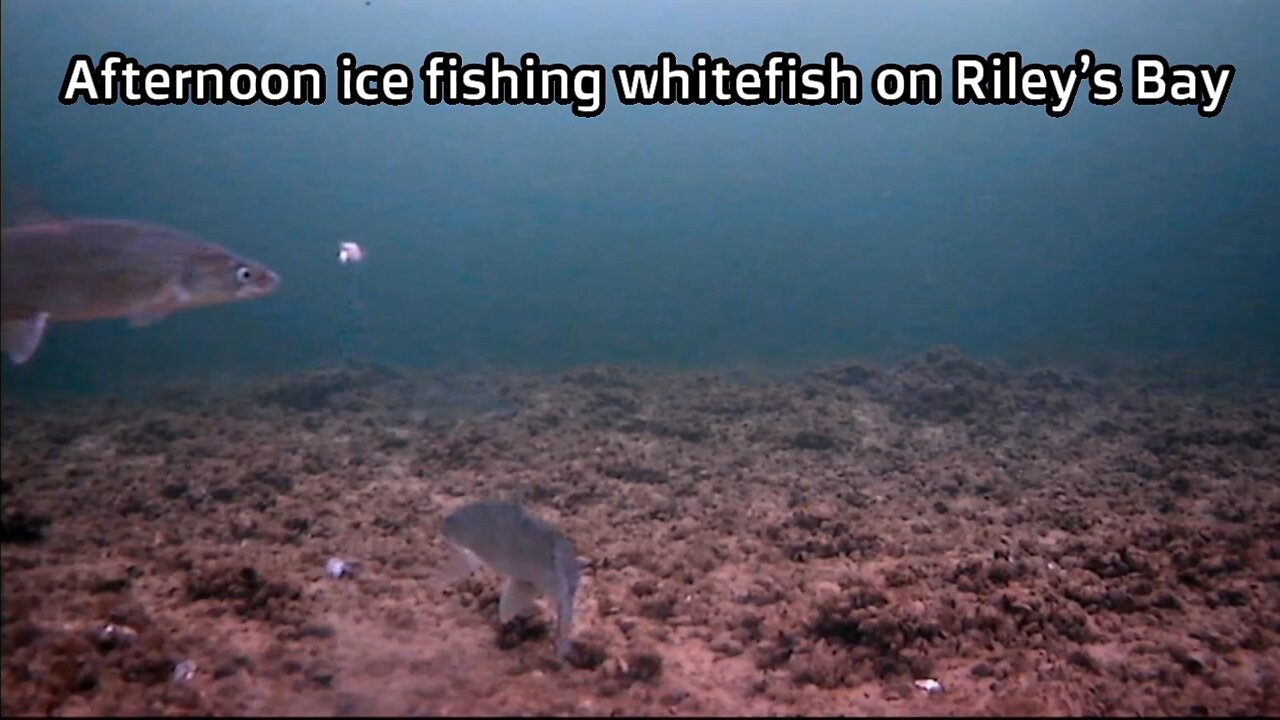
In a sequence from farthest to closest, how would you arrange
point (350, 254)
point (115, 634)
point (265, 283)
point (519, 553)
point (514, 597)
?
point (350, 254)
point (265, 283)
point (514, 597)
point (519, 553)
point (115, 634)

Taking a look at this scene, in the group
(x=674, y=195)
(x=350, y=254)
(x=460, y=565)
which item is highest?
(x=674, y=195)

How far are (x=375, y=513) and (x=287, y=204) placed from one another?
75870 millimetres

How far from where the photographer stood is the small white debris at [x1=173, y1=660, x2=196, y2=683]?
302cm

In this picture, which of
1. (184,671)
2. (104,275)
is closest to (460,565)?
(184,671)

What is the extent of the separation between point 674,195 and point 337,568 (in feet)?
248

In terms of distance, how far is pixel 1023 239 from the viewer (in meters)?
64.6

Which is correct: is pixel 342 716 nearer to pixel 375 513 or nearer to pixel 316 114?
pixel 375 513

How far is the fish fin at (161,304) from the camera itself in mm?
3666

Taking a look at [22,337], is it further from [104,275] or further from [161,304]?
[161,304]

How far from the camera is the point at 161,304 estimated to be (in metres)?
3.69

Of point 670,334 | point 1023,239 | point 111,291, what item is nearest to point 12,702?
point 111,291

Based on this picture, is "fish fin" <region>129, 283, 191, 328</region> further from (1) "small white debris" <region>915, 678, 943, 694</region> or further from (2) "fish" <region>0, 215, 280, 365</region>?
(1) "small white debris" <region>915, 678, 943, 694</region>

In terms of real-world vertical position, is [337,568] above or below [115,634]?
below

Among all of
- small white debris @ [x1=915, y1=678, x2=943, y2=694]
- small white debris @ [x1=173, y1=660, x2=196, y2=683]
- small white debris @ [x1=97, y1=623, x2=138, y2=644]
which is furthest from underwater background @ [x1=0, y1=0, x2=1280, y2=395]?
small white debris @ [x1=915, y1=678, x2=943, y2=694]
